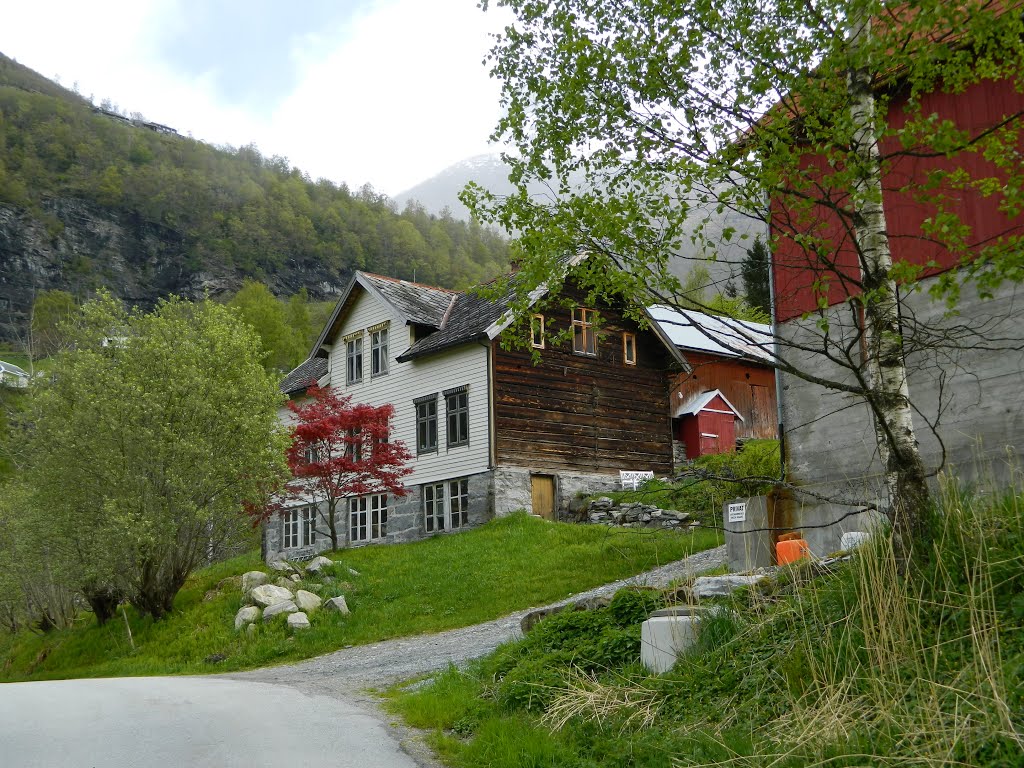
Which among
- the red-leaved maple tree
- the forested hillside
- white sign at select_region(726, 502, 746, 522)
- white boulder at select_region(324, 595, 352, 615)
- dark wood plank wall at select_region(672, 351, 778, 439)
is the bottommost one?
white boulder at select_region(324, 595, 352, 615)

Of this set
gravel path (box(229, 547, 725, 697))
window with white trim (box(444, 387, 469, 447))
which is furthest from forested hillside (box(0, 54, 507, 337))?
gravel path (box(229, 547, 725, 697))

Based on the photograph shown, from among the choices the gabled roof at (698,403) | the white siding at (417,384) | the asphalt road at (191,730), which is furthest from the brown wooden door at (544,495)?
the asphalt road at (191,730)

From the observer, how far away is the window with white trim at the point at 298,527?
35750 mm

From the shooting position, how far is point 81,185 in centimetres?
12469

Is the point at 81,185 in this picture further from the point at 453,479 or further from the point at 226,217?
the point at 453,479

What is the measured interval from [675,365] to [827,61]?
26.4 m

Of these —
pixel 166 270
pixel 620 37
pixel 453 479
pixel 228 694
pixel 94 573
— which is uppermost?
pixel 166 270

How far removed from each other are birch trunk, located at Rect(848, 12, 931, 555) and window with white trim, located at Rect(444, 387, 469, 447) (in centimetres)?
2271

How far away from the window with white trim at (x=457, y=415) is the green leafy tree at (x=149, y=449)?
6923 millimetres

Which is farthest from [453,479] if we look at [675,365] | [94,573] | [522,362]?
[94,573]

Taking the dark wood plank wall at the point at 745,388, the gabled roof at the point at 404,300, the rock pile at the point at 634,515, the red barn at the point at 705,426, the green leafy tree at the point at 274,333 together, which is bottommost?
the rock pile at the point at 634,515

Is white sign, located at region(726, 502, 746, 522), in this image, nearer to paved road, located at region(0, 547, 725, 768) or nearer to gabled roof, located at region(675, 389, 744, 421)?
paved road, located at region(0, 547, 725, 768)

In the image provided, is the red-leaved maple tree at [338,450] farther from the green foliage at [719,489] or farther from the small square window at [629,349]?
the small square window at [629,349]

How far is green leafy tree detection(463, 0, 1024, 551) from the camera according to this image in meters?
7.28
